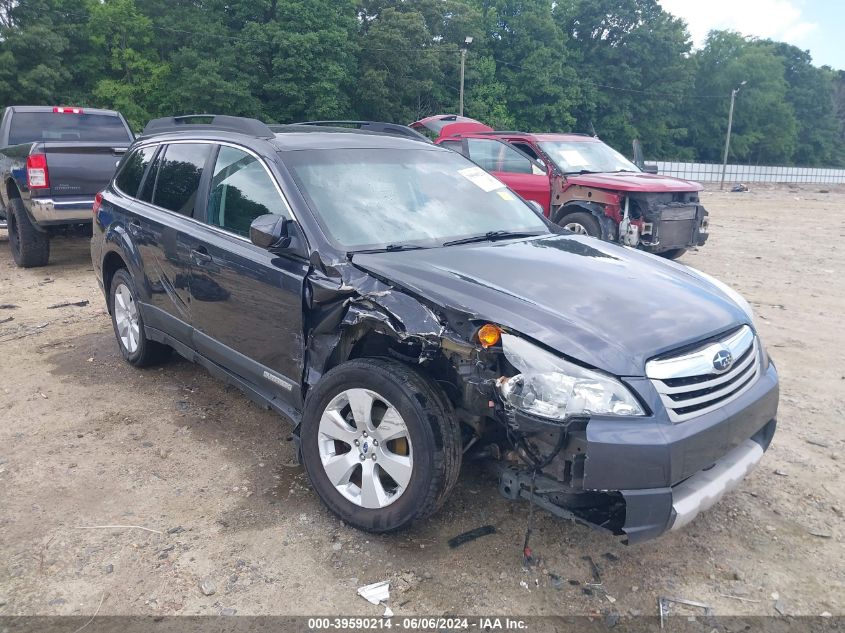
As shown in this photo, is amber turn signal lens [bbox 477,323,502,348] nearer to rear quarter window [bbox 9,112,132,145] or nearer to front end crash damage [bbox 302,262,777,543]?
front end crash damage [bbox 302,262,777,543]

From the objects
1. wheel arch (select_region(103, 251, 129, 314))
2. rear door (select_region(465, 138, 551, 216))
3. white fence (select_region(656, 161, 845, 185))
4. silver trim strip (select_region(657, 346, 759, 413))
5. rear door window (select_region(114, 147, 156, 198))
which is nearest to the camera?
silver trim strip (select_region(657, 346, 759, 413))

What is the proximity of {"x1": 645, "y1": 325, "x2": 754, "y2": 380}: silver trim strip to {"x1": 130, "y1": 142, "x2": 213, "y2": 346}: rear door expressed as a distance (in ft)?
9.14

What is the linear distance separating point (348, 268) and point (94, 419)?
7.91 ft

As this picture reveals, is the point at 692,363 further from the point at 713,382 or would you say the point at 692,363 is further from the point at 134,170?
the point at 134,170

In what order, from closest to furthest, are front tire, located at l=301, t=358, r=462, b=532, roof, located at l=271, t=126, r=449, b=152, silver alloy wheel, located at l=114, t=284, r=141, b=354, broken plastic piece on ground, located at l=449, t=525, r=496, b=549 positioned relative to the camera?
front tire, located at l=301, t=358, r=462, b=532 < broken plastic piece on ground, located at l=449, t=525, r=496, b=549 < roof, located at l=271, t=126, r=449, b=152 < silver alloy wheel, located at l=114, t=284, r=141, b=354

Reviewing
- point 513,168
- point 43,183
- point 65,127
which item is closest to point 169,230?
point 43,183

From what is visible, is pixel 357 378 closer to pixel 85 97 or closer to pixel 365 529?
pixel 365 529

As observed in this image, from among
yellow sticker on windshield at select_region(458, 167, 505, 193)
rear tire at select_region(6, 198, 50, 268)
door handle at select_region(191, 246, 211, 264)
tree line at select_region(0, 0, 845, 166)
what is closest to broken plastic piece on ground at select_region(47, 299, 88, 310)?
rear tire at select_region(6, 198, 50, 268)

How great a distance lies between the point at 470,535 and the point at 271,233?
5.63 ft

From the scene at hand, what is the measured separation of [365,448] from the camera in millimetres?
3012

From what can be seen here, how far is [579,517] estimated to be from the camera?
103 inches

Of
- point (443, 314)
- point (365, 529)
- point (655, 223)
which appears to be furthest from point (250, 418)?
point (655, 223)

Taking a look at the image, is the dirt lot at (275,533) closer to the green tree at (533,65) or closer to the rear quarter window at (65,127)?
the rear quarter window at (65,127)

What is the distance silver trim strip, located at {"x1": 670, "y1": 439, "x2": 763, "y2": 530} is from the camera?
2535 millimetres
